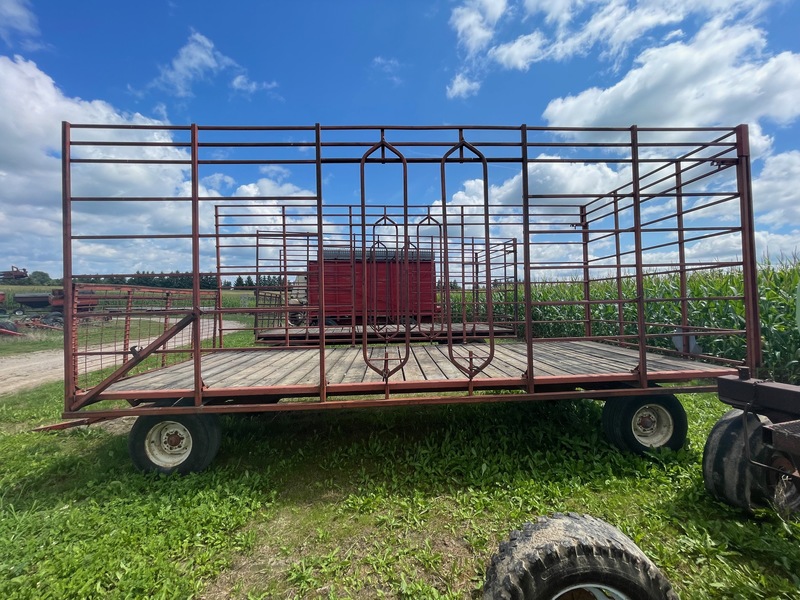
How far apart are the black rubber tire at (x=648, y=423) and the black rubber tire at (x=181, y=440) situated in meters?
3.83

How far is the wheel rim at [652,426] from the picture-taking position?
3.43 meters

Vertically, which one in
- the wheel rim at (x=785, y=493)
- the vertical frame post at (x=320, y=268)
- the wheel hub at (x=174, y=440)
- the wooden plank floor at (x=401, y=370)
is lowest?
the wheel rim at (x=785, y=493)

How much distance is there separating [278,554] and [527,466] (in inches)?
87.3

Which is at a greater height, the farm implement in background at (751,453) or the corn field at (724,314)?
the corn field at (724,314)

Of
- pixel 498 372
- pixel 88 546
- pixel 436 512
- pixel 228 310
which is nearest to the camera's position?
pixel 88 546

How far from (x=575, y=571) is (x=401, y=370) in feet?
7.51

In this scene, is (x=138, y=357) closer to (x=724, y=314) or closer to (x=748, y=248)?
(x=748, y=248)

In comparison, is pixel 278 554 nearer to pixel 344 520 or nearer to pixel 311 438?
pixel 344 520

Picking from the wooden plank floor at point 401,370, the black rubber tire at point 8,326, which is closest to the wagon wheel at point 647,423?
the wooden plank floor at point 401,370

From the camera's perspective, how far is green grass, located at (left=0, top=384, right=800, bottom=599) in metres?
2.19

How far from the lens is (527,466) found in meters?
3.34

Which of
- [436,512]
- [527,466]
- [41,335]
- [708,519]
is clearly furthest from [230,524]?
[41,335]

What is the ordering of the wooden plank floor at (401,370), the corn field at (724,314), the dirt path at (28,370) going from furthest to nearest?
the dirt path at (28,370) → the corn field at (724,314) → the wooden plank floor at (401,370)

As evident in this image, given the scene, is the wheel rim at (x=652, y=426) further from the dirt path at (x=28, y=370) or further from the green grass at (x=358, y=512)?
the dirt path at (x=28, y=370)
